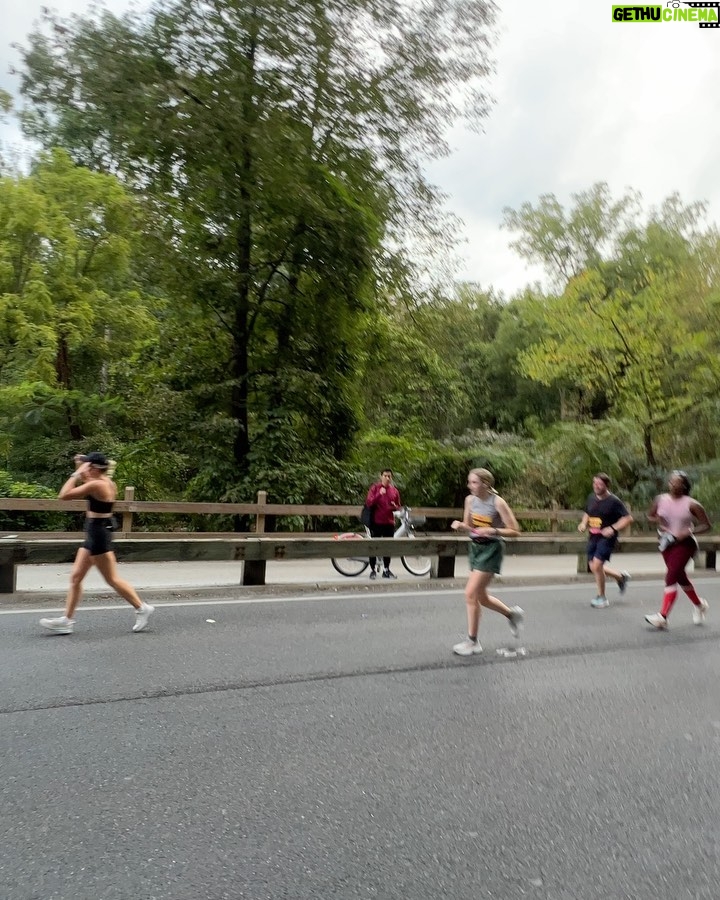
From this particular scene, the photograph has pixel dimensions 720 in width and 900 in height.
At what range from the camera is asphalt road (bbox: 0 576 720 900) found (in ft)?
9.54

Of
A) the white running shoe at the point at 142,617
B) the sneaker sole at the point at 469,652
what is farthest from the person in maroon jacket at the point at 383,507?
the white running shoe at the point at 142,617

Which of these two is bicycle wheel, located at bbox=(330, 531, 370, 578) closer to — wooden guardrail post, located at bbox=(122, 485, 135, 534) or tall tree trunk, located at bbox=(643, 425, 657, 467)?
wooden guardrail post, located at bbox=(122, 485, 135, 534)

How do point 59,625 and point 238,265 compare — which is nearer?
point 59,625

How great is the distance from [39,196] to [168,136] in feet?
15.2

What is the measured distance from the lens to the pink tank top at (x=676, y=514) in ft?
27.3

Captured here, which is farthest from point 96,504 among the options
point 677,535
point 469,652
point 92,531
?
point 677,535

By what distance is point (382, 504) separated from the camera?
12.4 metres

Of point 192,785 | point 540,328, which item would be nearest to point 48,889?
point 192,785

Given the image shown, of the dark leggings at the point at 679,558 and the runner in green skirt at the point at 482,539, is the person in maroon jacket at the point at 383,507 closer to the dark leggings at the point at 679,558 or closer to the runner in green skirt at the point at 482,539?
the dark leggings at the point at 679,558

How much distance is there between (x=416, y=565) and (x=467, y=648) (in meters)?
6.57

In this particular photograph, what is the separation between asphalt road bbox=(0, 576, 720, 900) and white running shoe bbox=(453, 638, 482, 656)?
0.15 meters

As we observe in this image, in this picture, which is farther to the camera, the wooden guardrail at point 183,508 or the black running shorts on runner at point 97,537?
the wooden guardrail at point 183,508

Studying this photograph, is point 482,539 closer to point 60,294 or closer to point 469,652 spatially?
point 469,652

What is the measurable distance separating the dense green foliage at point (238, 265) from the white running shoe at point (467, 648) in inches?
373
